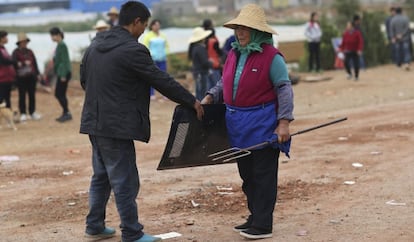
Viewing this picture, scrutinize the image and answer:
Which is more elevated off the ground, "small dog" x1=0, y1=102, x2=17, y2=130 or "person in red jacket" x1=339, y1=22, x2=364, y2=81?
"person in red jacket" x1=339, y1=22, x2=364, y2=81

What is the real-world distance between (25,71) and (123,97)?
924 cm

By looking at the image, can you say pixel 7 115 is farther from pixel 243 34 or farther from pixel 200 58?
pixel 243 34

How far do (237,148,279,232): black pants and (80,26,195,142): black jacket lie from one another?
2.62ft

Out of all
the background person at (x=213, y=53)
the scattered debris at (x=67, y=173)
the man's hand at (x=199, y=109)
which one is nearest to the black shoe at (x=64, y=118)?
the background person at (x=213, y=53)

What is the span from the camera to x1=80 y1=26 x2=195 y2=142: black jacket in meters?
6.02

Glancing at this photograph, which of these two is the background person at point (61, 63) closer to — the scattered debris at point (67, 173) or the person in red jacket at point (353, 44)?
the scattered debris at point (67, 173)

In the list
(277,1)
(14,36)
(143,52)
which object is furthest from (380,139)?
(277,1)

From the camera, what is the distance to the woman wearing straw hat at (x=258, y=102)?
621cm

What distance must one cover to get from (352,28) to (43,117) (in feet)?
26.9

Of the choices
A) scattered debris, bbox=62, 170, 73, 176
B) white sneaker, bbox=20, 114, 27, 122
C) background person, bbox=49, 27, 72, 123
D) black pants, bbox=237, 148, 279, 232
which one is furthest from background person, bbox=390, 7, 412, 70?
black pants, bbox=237, 148, 279, 232

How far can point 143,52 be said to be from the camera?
605 centimetres

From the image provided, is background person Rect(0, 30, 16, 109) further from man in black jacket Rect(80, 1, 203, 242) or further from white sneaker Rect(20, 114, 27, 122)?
man in black jacket Rect(80, 1, 203, 242)

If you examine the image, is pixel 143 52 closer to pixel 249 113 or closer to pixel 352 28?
pixel 249 113

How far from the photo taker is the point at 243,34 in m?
6.34
